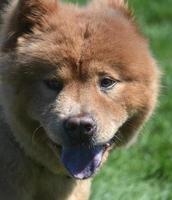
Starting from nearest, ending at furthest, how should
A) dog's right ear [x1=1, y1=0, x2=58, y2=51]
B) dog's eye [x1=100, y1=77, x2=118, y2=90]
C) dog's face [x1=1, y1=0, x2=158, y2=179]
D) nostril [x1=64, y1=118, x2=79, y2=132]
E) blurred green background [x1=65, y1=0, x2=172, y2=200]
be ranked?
nostril [x1=64, y1=118, x2=79, y2=132] < dog's face [x1=1, y1=0, x2=158, y2=179] < dog's eye [x1=100, y1=77, x2=118, y2=90] < dog's right ear [x1=1, y1=0, x2=58, y2=51] < blurred green background [x1=65, y1=0, x2=172, y2=200]

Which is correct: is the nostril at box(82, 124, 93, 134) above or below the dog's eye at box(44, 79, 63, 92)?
below

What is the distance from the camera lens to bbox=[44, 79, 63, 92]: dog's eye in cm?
564

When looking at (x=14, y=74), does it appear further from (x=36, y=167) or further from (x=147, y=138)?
(x=147, y=138)

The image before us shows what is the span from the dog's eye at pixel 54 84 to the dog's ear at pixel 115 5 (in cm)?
89

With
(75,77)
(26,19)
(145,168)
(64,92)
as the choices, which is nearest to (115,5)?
(26,19)

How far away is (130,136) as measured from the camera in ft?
20.0

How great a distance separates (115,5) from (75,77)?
952mm

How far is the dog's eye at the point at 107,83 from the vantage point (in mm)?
5715

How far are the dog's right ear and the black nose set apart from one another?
77 centimetres

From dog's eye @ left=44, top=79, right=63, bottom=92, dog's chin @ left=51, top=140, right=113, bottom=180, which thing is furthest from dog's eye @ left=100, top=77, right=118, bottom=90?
dog's chin @ left=51, top=140, right=113, bottom=180

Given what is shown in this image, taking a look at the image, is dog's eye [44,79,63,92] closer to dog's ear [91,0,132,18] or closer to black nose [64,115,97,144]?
black nose [64,115,97,144]

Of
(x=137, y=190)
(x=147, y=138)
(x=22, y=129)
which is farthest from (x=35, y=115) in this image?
(x=147, y=138)

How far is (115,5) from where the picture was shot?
6.36 meters

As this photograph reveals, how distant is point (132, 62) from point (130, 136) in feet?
1.92
